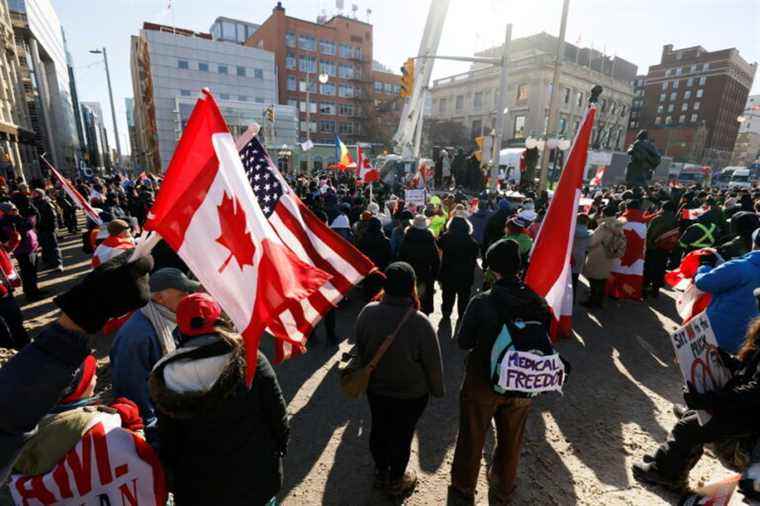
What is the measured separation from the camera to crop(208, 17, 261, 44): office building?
66812 millimetres

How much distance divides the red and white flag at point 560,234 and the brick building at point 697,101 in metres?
91.2

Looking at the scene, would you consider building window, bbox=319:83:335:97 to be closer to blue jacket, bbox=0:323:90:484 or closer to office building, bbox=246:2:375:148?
office building, bbox=246:2:375:148

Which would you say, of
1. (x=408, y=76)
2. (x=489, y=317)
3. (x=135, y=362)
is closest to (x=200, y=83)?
(x=408, y=76)

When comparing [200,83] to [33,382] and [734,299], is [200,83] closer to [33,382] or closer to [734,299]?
[33,382]

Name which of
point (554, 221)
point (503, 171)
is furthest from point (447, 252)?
point (503, 171)

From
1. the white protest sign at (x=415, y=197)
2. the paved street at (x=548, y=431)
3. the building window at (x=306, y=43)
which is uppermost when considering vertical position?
the building window at (x=306, y=43)

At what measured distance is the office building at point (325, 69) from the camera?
57344mm

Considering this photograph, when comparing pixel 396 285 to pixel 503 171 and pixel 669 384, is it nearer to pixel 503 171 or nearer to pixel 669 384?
pixel 669 384

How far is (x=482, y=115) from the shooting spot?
5988cm

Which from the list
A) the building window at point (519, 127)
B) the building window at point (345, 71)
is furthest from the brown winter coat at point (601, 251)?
the building window at point (345, 71)

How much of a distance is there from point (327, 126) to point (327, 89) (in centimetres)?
592

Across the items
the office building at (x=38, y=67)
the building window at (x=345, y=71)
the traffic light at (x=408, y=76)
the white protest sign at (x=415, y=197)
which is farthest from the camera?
the building window at (x=345, y=71)

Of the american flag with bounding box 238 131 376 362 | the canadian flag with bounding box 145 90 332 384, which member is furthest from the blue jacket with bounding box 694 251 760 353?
the canadian flag with bounding box 145 90 332 384

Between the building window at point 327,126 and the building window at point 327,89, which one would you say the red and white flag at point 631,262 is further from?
the building window at point 327,89
